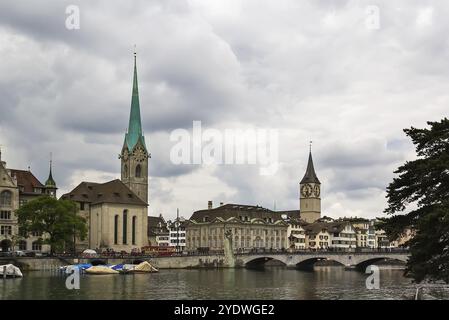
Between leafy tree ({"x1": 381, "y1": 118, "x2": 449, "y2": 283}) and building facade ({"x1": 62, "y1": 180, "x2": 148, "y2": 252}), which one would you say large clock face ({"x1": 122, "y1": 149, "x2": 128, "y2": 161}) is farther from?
leafy tree ({"x1": 381, "y1": 118, "x2": 449, "y2": 283})

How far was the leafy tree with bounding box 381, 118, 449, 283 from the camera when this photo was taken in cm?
4016

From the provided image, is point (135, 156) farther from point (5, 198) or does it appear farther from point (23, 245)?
point (5, 198)

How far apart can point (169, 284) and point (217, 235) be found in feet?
286

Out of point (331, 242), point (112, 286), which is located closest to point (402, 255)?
point (112, 286)

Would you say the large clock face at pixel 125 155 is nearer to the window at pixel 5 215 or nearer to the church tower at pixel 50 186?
the church tower at pixel 50 186

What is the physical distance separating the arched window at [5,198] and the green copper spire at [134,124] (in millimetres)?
60556

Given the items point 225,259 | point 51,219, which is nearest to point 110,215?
point 225,259

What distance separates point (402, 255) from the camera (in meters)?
108

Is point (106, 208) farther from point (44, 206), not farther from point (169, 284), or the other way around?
point (169, 284)

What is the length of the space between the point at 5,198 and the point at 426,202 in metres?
76.5

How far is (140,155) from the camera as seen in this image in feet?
549
